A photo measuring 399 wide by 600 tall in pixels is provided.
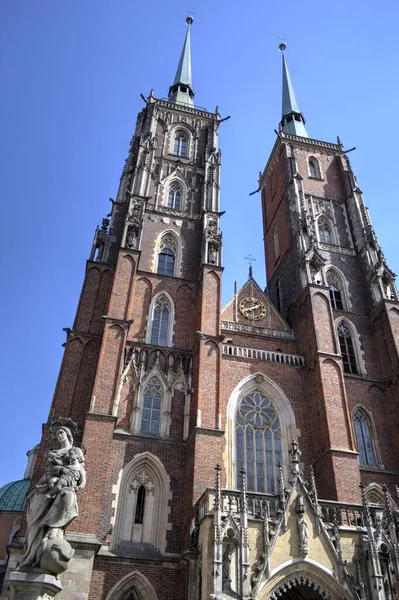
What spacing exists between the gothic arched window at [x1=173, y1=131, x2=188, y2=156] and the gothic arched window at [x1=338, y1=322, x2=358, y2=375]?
15.3 metres

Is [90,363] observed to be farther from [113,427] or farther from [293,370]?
[293,370]

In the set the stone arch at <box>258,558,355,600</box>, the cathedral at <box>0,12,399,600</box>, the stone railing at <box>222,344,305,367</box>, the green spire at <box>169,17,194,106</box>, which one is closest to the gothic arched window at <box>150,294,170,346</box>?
the cathedral at <box>0,12,399,600</box>

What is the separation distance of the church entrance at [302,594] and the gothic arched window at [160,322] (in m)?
10.8

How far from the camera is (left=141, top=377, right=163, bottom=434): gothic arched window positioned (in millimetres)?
20109

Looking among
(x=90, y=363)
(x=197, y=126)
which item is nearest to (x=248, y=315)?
(x=90, y=363)

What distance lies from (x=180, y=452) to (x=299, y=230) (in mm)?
15096

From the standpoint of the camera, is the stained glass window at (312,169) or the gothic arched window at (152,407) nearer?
the gothic arched window at (152,407)

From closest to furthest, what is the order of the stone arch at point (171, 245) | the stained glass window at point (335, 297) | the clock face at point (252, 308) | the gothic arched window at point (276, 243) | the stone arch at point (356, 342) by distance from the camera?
the stone arch at point (356, 342) < the clock face at point (252, 308) < the stone arch at point (171, 245) < the stained glass window at point (335, 297) < the gothic arched window at point (276, 243)

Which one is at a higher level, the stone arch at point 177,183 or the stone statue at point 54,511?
the stone arch at point 177,183

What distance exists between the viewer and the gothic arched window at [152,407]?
2011cm

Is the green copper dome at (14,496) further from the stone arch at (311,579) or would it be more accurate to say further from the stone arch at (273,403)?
Answer: the stone arch at (311,579)

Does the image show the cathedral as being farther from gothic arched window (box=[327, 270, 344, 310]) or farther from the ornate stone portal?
gothic arched window (box=[327, 270, 344, 310])

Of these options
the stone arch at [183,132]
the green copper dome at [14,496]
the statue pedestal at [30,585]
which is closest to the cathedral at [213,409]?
the statue pedestal at [30,585]

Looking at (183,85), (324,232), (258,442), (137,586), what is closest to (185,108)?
(183,85)
